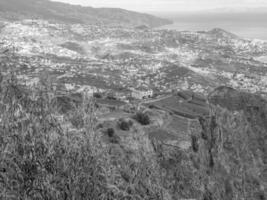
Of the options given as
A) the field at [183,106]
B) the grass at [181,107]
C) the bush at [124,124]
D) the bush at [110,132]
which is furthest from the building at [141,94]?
the bush at [110,132]

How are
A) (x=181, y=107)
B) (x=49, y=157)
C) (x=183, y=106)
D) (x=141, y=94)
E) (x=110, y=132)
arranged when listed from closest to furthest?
(x=49, y=157)
(x=110, y=132)
(x=181, y=107)
(x=183, y=106)
(x=141, y=94)

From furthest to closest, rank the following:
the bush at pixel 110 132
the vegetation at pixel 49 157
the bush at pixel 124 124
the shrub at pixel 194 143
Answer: the bush at pixel 124 124, the shrub at pixel 194 143, the bush at pixel 110 132, the vegetation at pixel 49 157

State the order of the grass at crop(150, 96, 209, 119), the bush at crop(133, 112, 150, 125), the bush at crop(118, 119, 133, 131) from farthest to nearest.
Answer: the grass at crop(150, 96, 209, 119) → the bush at crop(133, 112, 150, 125) → the bush at crop(118, 119, 133, 131)

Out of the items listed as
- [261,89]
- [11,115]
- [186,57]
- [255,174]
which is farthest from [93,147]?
[186,57]

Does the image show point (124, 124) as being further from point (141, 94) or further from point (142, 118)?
point (141, 94)

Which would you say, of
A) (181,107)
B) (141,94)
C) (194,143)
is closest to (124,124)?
(194,143)

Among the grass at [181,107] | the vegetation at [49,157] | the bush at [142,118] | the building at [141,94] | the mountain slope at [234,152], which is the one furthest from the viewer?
the building at [141,94]

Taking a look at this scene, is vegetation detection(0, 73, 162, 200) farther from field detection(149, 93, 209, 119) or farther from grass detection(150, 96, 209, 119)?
grass detection(150, 96, 209, 119)

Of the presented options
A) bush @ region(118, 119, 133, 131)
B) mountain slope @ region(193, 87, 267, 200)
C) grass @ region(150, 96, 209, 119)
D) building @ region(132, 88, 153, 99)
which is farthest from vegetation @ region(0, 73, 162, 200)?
building @ region(132, 88, 153, 99)

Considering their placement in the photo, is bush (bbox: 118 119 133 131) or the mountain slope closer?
the mountain slope

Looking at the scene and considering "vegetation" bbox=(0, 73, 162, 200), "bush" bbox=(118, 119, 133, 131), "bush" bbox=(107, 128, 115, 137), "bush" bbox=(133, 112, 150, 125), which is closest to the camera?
"vegetation" bbox=(0, 73, 162, 200)

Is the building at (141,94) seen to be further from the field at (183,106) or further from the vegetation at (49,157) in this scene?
the vegetation at (49,157)

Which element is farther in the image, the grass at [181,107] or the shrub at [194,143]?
the grass at [181,107]
